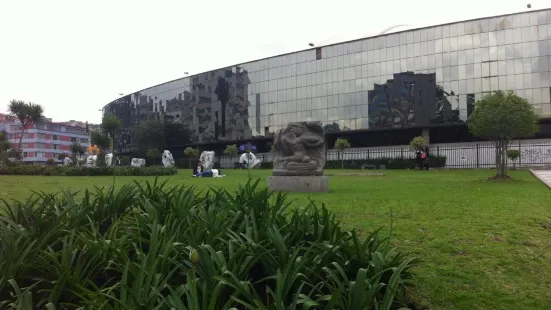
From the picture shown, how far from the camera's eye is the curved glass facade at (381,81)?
1439 inches

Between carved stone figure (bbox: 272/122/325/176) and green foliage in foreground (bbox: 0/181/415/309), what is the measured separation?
26.6 feet

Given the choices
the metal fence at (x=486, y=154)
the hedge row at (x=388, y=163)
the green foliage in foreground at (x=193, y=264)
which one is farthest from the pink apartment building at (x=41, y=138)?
the green foliage in foreground at (x=193, y=264)

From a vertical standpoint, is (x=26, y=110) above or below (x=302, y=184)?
above

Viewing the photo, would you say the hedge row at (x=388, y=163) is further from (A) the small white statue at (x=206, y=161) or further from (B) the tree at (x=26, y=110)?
(B) the tree at (x=26, y=110)

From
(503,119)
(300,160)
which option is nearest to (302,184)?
(300,160)

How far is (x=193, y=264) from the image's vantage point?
2039 mm

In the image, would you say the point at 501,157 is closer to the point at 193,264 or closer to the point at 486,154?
the point at 193,264

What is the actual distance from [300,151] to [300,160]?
0.30 metres

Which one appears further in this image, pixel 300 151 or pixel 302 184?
pixel 300 151

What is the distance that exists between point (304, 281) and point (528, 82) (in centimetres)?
→ 4023

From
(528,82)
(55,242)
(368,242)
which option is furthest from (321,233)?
(528,82)

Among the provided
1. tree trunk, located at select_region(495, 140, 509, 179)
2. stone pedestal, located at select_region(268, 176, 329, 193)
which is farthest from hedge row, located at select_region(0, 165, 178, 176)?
tree trunk, located at select_region(495, 140, 509, 179)

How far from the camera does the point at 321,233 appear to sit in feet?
11.7

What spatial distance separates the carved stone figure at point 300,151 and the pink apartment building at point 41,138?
84.4 meters
